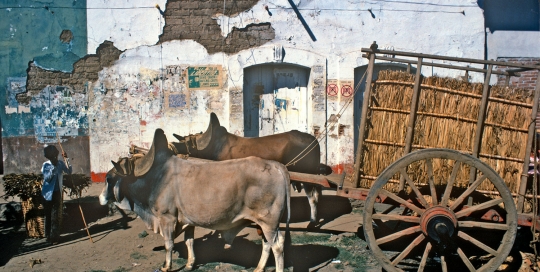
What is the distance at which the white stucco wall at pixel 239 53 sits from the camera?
10.9m

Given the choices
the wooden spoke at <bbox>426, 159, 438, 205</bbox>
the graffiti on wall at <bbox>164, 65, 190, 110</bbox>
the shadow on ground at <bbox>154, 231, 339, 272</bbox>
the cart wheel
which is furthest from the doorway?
the wooden spoke at <bbox>426, 159, 438, 205</bbox>

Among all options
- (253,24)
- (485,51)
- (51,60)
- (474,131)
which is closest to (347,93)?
(253,24)

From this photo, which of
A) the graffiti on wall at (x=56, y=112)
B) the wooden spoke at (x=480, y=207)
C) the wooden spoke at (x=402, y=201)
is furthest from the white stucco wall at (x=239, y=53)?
the wooden spoke at (x=480, y=207)

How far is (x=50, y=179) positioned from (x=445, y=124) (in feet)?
19.3

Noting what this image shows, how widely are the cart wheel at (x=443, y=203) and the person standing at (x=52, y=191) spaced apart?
16.4 feet

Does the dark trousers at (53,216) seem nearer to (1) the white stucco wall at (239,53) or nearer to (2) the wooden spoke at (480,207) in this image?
(1) the white stucco wall at (239,53)

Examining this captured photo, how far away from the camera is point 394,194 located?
5340 mm

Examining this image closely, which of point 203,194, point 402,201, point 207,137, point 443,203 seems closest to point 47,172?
point 207,137

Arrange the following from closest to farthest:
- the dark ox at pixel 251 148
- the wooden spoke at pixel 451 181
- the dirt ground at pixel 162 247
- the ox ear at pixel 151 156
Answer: the wooden spoke at pixel 451 181, the ox ear at pixel 151 156, the dirt ground at pixel 162 247, the dark ox at pixel 251 148

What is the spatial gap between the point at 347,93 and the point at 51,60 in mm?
6800

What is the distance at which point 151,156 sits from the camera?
634cm

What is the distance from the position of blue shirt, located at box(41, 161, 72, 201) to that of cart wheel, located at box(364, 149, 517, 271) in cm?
501

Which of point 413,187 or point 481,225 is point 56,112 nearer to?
point 413,187

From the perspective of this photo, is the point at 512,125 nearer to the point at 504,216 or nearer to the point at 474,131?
the point at 474,131
